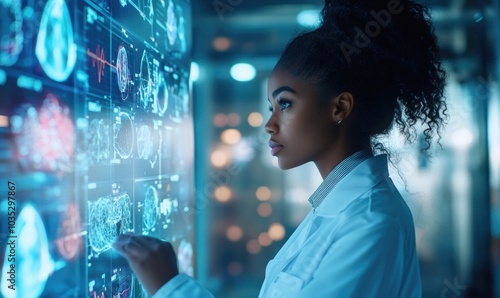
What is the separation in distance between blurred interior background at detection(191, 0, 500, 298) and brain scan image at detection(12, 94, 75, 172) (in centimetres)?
332

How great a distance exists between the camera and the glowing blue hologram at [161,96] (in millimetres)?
1414

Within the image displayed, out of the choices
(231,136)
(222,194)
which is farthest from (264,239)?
(231,136)

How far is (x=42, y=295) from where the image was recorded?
781 mm

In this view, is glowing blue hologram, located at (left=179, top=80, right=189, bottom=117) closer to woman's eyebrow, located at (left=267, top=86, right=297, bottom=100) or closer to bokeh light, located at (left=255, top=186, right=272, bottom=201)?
woman's eyebrow, located at (left=267, top=86, right=297, bottom=100)

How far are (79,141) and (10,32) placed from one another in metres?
0.25

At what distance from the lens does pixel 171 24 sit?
1609mm

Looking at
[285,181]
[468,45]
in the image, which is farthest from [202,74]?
[468,45]

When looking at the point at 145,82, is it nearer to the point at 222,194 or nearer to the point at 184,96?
the point at 184,96

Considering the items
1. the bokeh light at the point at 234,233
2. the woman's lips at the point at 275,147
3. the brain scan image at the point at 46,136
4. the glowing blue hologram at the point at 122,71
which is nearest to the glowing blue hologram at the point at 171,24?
the glowing blue hologram at the point at 122,71

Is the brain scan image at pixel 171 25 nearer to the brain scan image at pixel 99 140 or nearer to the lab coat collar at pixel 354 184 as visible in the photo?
the brain scan image at pixel 99 140

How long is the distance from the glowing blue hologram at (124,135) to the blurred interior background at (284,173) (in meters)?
2.99

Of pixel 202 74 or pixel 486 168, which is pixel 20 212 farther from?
pixel 486 168

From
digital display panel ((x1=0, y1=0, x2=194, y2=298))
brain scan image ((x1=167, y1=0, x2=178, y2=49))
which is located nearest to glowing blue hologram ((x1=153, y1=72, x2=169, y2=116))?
digital display panel ((x1=0, y1=0, x2=194, y2=298))

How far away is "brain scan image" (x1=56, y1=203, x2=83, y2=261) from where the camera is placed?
84 cm
